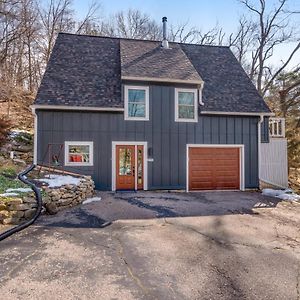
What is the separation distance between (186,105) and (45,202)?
7.53 metres

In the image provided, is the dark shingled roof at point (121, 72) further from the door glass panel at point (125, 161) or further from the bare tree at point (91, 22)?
the bare tree at point (91, 22)

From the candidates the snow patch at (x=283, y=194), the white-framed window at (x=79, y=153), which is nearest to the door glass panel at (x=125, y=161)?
the white-framed window at (x=79, y=153)

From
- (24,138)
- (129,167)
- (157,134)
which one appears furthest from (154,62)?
(24,138)

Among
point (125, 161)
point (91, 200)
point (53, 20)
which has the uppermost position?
point (53, 20)

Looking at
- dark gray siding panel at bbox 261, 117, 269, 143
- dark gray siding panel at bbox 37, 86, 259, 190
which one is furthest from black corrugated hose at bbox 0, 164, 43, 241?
dark gray siding panel at bbox 261, 117, 269, 143

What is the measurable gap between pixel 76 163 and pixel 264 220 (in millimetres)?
7308

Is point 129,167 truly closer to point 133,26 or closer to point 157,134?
point 157,134

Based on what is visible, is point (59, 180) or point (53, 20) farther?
point (53, 20)

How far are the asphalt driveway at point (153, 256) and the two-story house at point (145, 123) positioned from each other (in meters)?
3.67

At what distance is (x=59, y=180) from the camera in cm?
948

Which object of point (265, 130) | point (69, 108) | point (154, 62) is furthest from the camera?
point (265, 130)

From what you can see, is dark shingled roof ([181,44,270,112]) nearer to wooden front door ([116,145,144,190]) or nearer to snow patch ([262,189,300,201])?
wooden front door ([116,145,144,190])

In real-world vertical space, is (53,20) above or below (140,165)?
above

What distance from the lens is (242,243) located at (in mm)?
6000
